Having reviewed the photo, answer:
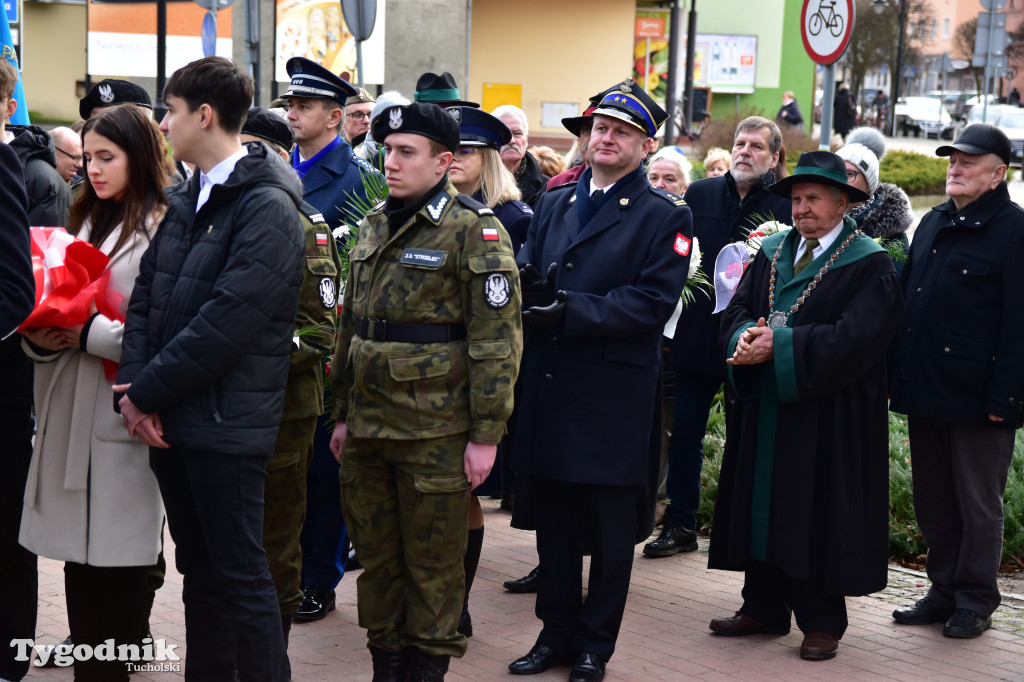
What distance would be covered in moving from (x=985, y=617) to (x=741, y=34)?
42.1 metres

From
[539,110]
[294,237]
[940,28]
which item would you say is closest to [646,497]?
[294,237]

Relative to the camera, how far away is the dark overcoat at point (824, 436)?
507 centimetres

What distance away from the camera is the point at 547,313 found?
183 inches

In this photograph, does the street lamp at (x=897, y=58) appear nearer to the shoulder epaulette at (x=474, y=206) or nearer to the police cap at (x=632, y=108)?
the police cap at (x=632, y=108)

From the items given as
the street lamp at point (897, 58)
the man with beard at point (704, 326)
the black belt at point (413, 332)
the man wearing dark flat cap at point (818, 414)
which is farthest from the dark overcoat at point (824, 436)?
the street lamp at point (897, 58)

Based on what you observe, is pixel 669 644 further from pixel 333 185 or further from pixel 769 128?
pixel 769 128

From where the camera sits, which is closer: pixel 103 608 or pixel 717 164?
pixel 103 608

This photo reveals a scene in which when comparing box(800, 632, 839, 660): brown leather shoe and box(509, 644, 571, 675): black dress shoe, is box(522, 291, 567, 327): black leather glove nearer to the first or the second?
box(509, 644, 571, 675): black dress shoe

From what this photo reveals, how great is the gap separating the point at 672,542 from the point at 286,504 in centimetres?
275

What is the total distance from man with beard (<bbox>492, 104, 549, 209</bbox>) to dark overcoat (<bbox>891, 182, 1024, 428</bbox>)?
2666mm

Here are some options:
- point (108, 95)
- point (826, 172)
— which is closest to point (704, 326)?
point (826, 172)

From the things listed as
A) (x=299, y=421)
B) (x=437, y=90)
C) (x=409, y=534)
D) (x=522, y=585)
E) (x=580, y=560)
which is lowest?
(x=522, y=585)

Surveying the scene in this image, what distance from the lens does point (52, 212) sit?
493 cm

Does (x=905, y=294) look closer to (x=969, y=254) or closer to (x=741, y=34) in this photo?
(x=969, y=254)
